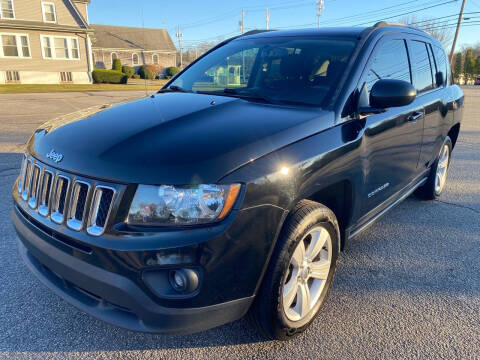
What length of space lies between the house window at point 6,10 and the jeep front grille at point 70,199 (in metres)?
29.9

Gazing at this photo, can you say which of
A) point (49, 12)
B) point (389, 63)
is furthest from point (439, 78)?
point (49, 12)

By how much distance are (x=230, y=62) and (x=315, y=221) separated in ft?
6.49

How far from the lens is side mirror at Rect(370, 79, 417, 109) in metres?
2.46

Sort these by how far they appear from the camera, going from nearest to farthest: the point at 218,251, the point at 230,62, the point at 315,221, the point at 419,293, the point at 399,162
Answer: the point at 218,251 → the point at 315,221 → the point at 419,293 → the point at 399,162 → the point at 230,62

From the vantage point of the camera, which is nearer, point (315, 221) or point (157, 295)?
point (157, 295)

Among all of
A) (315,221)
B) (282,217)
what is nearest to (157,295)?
(282,217)

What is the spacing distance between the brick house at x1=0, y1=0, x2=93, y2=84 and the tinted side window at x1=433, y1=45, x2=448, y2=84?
28517 millimetres

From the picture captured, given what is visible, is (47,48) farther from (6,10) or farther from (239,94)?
(239,94)

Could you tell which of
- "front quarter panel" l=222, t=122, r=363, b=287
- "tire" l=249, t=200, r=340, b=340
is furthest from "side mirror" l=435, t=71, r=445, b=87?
"tire" l=249, t=200, r=340, b=340

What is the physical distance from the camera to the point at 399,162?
Result: 3.12 meters

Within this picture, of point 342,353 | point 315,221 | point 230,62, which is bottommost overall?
point 342,353

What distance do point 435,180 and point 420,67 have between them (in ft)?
5.08

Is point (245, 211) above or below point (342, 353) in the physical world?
above

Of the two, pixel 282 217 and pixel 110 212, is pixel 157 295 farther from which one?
pixel 282 217
